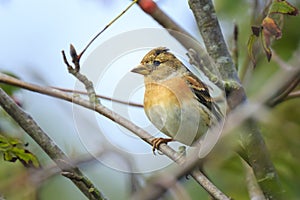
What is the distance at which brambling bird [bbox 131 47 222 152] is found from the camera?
218 centimetres

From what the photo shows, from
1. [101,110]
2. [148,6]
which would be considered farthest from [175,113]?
[101,110]

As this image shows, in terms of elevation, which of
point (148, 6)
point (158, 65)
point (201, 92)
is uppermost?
point (148, 6)

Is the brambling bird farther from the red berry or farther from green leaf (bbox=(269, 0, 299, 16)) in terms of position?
green leaf (bbox=(269, 0, 299, 16))

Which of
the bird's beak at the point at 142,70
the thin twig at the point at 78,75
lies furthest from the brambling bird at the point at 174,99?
the thin twig at the point at 78,75

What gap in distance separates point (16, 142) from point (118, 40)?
0.38m

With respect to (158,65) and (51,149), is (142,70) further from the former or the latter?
(51,149)

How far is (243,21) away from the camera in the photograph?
250cm

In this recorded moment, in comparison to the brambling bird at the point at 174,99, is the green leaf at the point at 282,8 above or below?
above

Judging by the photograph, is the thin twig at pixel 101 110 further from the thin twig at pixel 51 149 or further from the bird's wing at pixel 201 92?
the bird's wing at pixel 201 92

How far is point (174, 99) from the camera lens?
230cm

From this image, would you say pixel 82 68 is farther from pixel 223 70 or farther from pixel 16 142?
pixel 223 70

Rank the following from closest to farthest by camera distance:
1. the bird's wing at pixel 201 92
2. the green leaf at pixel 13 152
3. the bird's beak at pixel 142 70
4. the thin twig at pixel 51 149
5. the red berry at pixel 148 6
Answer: the thin twig at pixel 51 149 < the green leaf at pixel 13 152 < the red berry at pixel 148 6 < the bird's wing at pixel 201 92 < the bird's beak at pixel 142 70

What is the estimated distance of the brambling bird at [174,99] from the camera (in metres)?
2.18

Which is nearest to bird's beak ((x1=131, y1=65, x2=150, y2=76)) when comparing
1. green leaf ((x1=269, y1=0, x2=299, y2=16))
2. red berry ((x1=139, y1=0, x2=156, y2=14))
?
red berry ((x1=139, y1=0, x2=156, y2=14))
